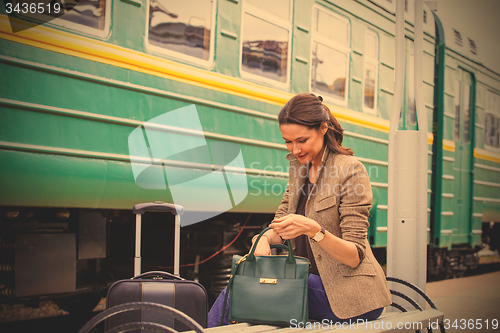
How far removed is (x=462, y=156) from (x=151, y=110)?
5.27 meters

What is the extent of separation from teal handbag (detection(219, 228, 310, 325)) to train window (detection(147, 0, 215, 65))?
1806 millimetres

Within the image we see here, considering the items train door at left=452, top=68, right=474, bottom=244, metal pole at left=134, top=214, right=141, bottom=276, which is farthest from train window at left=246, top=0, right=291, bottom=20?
train door at left=452, top=68, right=474, bottom=244

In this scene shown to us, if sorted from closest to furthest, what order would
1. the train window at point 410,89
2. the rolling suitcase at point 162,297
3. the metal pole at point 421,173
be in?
1. the rolling suitcase at point 162,297
2. the metal pole at point 421,173
3. the train window at point 410,89

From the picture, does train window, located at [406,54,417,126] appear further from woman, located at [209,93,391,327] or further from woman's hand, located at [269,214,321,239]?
woman's hand, located at [269,214,321,239]

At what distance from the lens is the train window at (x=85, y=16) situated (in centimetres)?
247

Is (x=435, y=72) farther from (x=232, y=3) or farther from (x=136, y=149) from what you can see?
(x=136, y=149)

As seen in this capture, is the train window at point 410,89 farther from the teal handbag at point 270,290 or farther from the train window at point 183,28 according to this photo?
the teal handbag at point 270,290

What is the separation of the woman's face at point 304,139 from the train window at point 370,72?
9.74 ft

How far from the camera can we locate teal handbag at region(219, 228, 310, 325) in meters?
1.63

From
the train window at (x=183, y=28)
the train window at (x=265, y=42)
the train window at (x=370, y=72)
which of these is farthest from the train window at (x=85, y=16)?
the train window at (x=370, y=72)

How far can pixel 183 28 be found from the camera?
305 centimetres

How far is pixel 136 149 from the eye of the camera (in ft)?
9.02

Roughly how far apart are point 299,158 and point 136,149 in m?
1.22

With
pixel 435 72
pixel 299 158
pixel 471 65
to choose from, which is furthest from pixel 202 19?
pixel 471 65
